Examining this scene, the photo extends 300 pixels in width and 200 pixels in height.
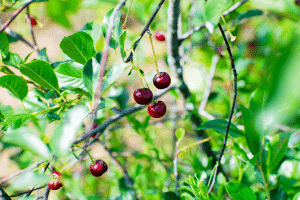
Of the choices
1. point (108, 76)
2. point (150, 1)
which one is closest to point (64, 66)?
point (108, 76)

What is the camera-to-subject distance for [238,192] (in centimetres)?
54

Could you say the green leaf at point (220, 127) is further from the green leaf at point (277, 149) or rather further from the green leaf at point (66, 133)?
the green leaf at point (66, 133)

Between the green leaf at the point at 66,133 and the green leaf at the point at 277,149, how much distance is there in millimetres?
392

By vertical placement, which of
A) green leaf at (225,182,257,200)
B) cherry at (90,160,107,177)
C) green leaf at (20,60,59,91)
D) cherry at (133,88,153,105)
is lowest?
green leaf at (225,182,257,200)

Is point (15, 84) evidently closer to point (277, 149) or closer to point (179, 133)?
point (179, 133)

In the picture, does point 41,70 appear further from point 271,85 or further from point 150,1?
point 150,1

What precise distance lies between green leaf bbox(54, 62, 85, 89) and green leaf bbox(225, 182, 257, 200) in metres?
0.40

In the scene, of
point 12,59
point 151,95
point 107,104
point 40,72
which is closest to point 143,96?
point 151,95

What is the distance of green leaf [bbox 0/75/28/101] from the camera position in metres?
0.52

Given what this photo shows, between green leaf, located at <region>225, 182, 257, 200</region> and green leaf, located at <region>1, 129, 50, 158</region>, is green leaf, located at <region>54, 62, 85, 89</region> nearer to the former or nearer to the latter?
green leaf, located at <region>1, 129, 50, 158</region>

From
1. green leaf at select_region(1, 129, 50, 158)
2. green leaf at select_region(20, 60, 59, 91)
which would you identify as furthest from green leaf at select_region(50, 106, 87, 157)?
green leaf at select_region(20, 60, 59, 91)

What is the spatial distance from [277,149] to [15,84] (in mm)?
578

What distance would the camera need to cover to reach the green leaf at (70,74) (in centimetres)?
56

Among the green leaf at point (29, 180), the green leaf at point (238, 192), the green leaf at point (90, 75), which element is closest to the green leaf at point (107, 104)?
the green leaf at point (90, 75)
